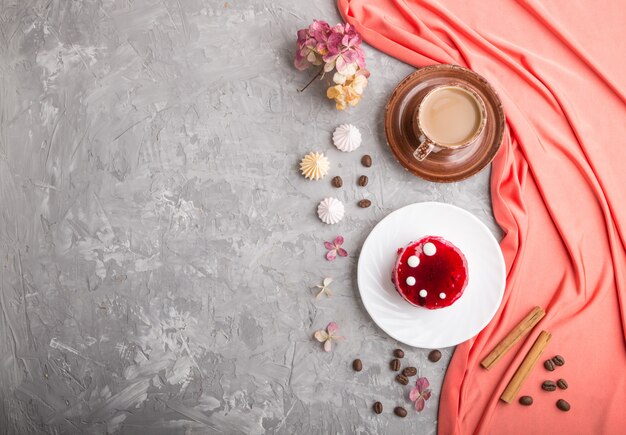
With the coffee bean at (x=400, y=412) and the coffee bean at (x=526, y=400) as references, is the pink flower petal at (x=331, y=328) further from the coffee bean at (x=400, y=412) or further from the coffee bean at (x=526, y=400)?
the coffee bean at (x=526, y=400)

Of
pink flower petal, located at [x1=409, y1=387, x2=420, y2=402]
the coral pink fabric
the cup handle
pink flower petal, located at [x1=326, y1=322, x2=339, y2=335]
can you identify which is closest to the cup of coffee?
the cup handle

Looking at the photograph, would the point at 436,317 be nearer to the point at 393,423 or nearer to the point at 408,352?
the point at 408,352

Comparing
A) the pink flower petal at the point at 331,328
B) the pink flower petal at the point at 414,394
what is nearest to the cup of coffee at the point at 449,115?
the pink flower petal at the point at 331,328

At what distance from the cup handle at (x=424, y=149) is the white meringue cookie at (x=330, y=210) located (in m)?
0.21

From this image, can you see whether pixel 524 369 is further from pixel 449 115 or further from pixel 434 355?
pixel 449 115

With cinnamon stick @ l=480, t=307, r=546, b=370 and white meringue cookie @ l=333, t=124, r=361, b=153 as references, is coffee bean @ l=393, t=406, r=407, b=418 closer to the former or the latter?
cinnamon stick @ l=480, t=307, r=546, b=370

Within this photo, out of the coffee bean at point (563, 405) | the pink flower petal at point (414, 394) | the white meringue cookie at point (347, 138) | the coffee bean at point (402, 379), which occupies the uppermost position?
the white meringue cookie at point (347, 138)

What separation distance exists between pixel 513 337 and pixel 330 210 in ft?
1.67

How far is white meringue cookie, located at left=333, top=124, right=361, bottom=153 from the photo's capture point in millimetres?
1146

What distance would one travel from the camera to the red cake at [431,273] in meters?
1.02

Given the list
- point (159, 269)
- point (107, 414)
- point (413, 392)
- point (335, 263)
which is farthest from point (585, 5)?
point (107, 414)

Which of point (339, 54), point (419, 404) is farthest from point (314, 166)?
point (419, 404)

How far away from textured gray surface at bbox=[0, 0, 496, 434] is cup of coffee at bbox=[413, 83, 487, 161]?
0.14 meters

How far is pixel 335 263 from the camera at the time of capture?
3.82 ft
